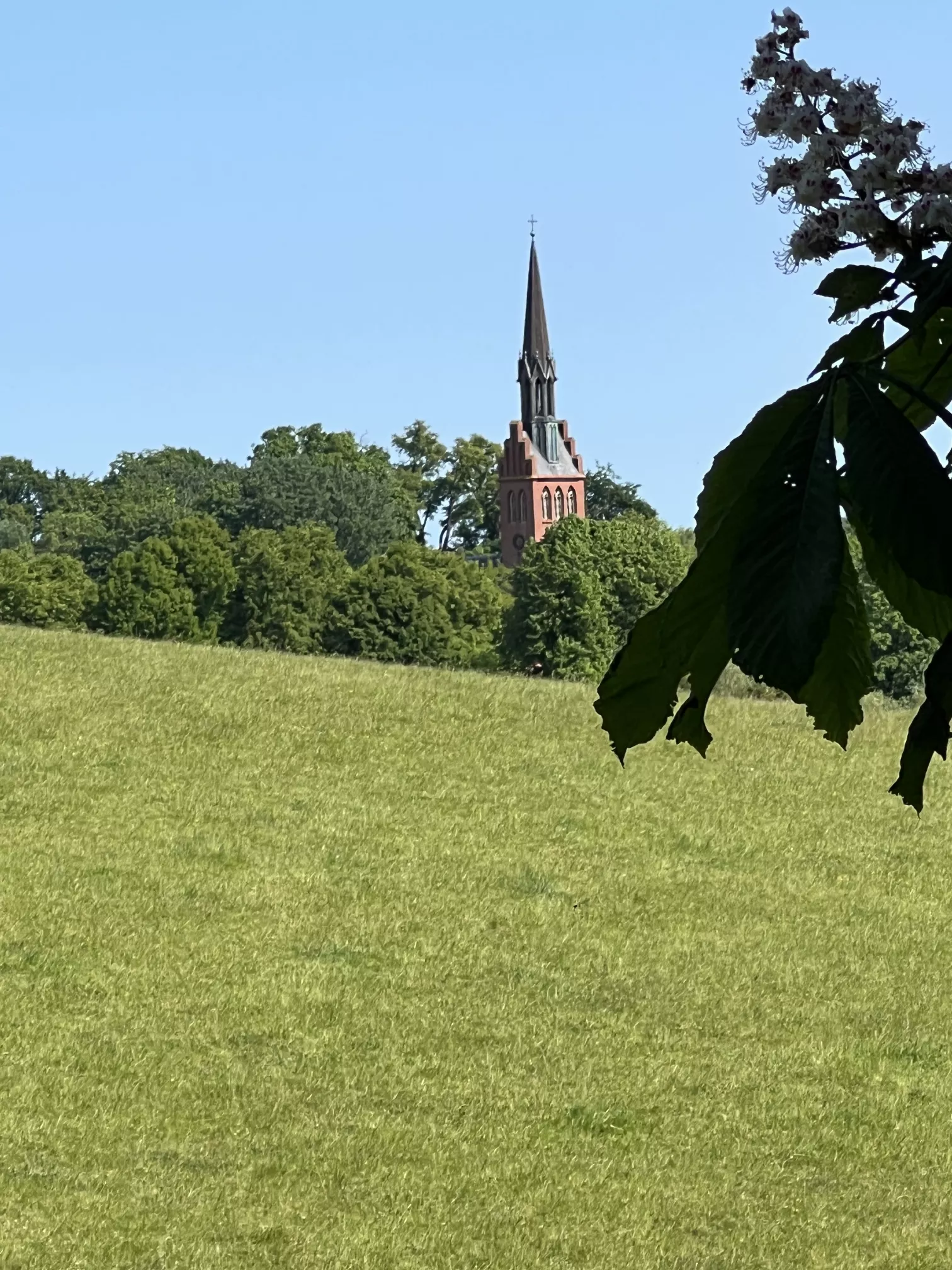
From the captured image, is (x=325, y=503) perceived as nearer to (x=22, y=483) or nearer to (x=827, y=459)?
(x=22, y=483)

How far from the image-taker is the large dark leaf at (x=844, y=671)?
1003mm

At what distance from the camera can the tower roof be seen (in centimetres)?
10231

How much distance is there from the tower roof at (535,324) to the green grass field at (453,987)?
82.9 meters

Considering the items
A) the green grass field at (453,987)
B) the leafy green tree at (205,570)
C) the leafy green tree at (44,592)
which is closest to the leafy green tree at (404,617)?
the leafy green tree at (205,570)

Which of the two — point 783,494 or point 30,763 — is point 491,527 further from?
point 783,494

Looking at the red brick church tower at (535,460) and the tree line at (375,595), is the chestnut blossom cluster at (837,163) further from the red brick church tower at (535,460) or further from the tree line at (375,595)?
the red brick church tower at (535,460)

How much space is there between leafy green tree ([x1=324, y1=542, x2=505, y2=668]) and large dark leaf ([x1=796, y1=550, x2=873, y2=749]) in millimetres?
53047

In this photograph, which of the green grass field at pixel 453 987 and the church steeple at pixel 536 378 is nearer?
the green grass field at pixel 453 987

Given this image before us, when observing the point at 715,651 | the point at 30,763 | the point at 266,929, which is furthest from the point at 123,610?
the point at 715,651

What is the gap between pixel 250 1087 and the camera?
1044 cm

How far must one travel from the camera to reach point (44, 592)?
194 ft

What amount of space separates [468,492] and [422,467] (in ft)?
16.5

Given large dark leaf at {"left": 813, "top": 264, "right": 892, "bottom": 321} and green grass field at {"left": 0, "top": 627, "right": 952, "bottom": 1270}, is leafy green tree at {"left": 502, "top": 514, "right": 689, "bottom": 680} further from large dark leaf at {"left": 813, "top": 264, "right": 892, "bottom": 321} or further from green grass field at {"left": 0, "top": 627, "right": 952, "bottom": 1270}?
large dark leaf at {"left": 813, "top": 264, "right": 892, "bottom": 321}

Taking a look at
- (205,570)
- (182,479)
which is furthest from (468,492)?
(205,570)
